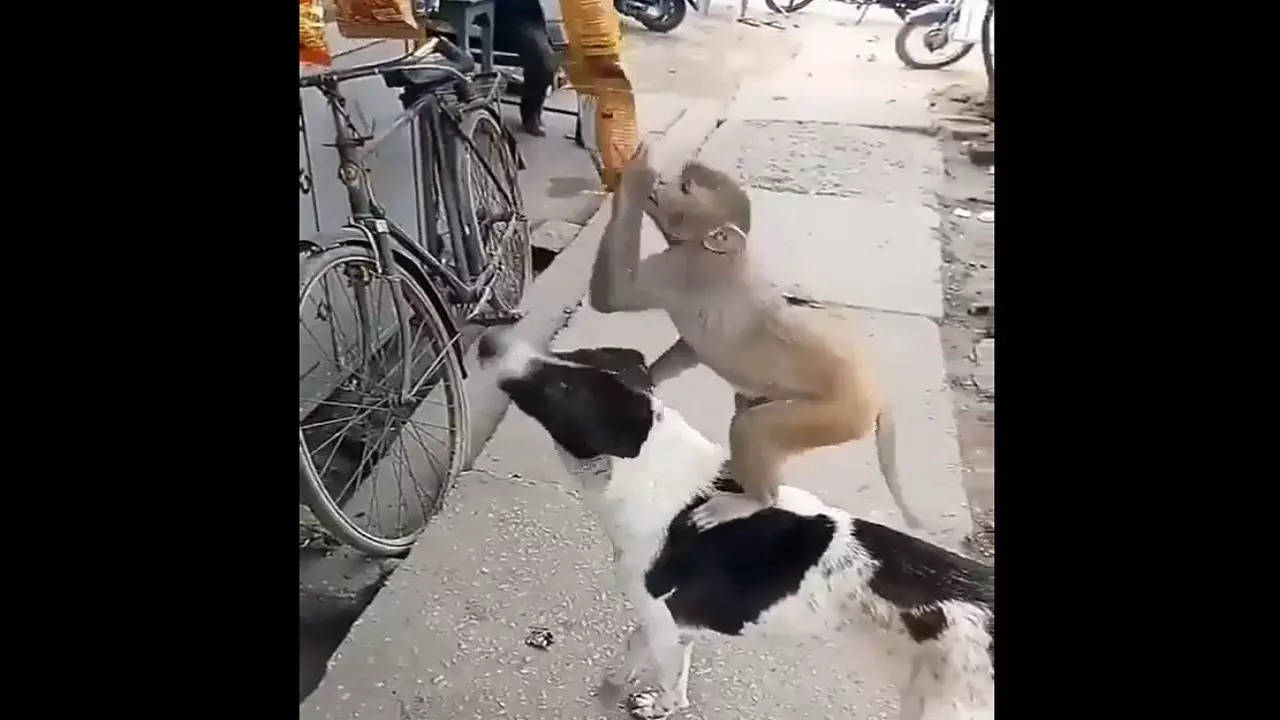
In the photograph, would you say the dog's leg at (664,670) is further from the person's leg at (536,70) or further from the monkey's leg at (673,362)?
the person's leg at (536,70)

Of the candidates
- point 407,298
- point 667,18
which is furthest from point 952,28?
point 407,298

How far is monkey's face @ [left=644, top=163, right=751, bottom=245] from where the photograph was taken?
1.13 metres

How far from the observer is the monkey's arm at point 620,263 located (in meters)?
1.14

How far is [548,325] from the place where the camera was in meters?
1.17

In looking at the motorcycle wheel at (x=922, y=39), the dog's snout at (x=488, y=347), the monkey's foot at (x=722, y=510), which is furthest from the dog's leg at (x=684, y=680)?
the motorcycle wheel at (x=922, y=39)

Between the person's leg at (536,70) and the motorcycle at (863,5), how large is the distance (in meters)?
0.23
